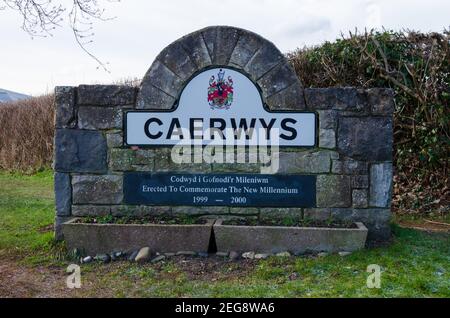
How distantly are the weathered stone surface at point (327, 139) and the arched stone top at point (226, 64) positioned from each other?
0.35 m

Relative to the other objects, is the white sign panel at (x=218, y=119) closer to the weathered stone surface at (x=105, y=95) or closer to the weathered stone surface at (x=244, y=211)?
the weathered stone surface at (x=105, y=95)

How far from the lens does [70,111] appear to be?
536 cm

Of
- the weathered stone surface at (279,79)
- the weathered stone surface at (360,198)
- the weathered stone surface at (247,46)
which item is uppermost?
the weathered stone surface at (247,46)

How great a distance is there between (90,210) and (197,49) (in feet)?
6.64

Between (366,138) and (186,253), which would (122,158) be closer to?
(186,253)

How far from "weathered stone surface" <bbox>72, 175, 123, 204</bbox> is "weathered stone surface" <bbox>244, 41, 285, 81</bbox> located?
1.77 meters

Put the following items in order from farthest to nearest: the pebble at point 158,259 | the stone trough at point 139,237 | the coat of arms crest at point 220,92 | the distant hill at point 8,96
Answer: the distant hill at point 8,96
the coat of arms crest at point 220,92
the stone trough at point 139,237
the pebble at point 158,259

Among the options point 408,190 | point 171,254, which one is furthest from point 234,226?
point 408,190

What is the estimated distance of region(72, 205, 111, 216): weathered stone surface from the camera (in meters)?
5.38

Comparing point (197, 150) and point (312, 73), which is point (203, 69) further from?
point (312, 73)

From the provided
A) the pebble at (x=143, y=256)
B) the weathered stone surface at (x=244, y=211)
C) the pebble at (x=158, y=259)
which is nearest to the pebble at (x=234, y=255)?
the weathered stone surface at (x=244, y=211)

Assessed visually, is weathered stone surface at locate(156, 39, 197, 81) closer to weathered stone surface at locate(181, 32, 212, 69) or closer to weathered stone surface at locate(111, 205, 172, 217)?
weathered stone surface at locate(181, 32, 212, 69)

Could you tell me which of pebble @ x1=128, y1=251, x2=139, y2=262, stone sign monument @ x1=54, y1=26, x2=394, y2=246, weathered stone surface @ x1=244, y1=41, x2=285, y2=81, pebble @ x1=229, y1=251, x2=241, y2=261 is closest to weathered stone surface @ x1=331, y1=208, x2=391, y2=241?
stone sign monument @ x1=54, y1=26, x2=394, y2=246

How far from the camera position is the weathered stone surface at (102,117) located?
534 centimetres
